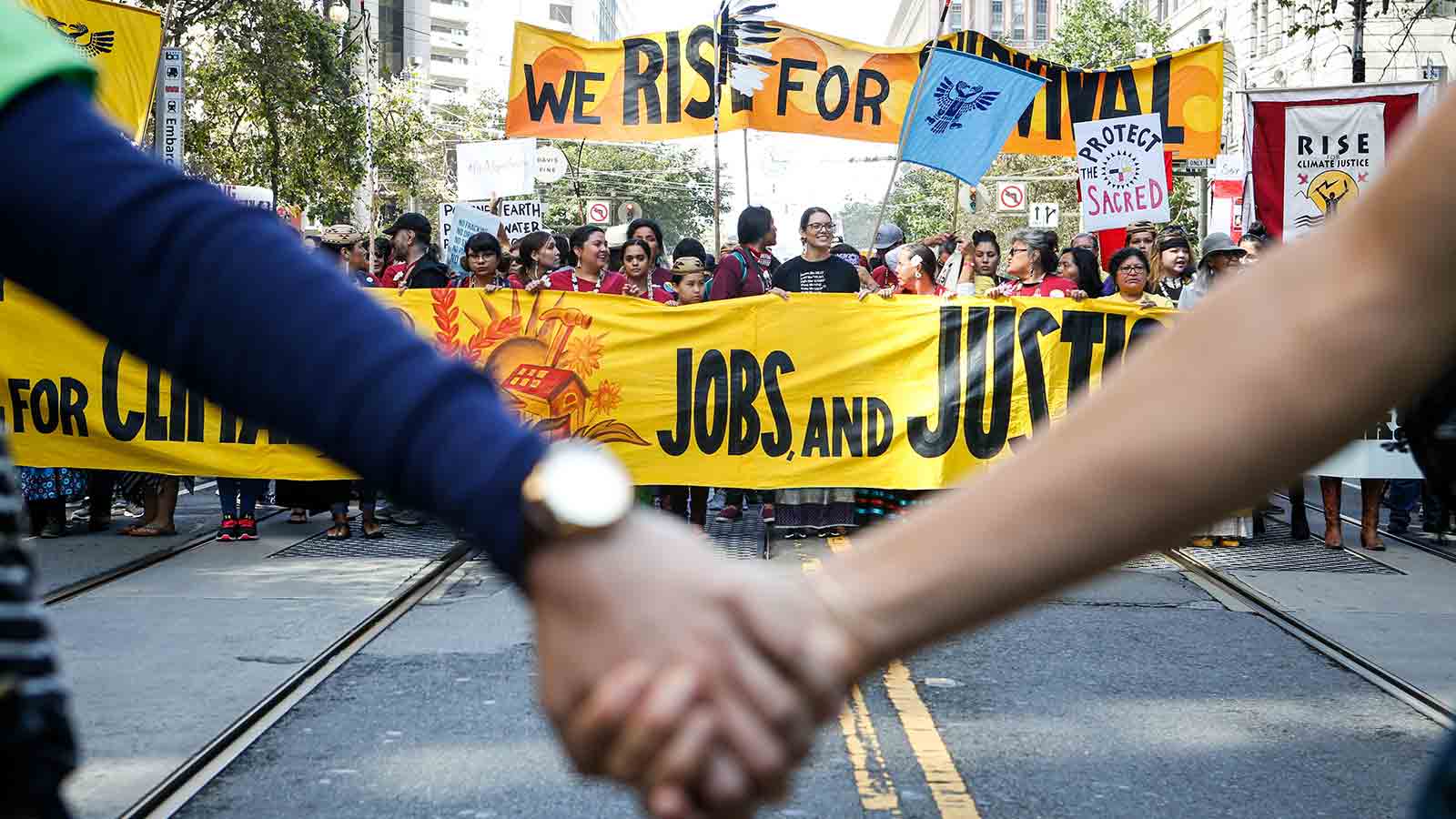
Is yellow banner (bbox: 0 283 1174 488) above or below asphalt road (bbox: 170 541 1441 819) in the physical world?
above

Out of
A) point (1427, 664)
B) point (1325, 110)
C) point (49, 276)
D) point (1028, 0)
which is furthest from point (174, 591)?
point (1028, 0)

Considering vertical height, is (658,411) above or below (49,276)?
below

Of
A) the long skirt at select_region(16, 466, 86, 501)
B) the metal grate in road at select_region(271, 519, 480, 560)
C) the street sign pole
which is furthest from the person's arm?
the street sign pole

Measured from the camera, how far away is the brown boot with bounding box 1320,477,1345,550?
36.4 ft

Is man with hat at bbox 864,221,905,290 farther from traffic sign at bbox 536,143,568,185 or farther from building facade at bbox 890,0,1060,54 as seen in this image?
building facade at bbox 890,0,1060,54

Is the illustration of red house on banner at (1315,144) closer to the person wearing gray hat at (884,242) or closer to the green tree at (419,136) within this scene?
the person wearing gray hat at (884,242)

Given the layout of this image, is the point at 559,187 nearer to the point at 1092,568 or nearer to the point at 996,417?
the point at 996,417

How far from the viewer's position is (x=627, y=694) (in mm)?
1199

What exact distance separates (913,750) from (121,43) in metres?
10.0

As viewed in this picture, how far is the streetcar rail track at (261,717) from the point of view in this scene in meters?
4.85

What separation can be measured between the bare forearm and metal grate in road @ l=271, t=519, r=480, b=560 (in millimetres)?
9247

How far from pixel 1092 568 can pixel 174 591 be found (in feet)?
26.9

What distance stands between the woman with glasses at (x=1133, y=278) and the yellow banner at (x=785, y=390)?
39 centimetres

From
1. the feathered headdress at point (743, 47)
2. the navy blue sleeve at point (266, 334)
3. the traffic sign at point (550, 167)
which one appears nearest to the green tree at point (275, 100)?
the feathered headdress at point (743, 47)
